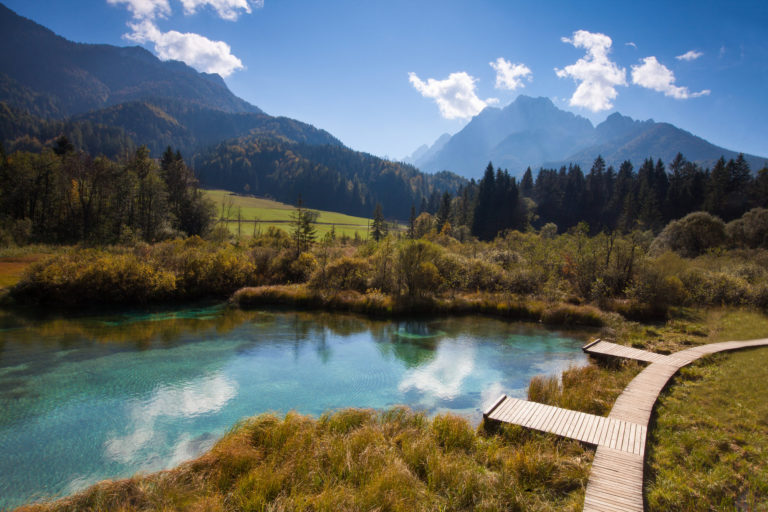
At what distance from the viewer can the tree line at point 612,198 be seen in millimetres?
64500

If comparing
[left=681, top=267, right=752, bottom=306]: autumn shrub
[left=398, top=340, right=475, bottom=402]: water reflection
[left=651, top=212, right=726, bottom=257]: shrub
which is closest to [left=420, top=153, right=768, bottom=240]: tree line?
[left=651, top=212, right=726, bottom=257]: shrub

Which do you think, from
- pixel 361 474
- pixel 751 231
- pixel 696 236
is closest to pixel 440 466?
pixel 361 474

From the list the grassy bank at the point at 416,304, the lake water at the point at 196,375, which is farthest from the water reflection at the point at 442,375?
the grassy bank at the point at 416,304

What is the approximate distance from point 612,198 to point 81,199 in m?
104

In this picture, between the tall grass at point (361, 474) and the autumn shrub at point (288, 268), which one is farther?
the autumn shrub at point (288, 268)

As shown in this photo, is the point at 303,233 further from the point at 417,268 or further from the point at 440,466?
the point at 440,466

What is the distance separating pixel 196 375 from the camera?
58.3 ft

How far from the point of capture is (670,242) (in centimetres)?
4600

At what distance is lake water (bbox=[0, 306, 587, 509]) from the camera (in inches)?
460

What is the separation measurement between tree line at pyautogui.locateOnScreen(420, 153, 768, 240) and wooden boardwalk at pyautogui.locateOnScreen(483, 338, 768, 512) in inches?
2370

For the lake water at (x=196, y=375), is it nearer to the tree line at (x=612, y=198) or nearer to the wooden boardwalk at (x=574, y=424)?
the wooden boardwalk at (x=574, y=424)

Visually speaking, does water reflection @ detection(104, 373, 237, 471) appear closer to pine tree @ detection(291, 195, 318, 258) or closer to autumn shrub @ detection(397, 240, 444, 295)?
autumn shrub @ detection(397, 240, 444, 295)

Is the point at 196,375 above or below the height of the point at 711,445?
below

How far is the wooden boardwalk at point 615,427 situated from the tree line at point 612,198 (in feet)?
198
